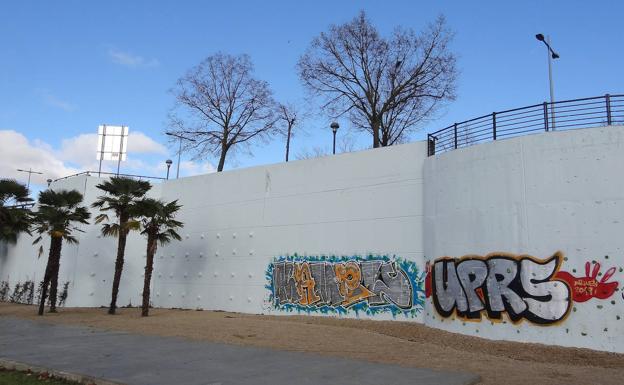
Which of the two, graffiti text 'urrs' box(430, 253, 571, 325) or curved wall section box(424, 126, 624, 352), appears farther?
graffiti text 'urrs' box(430, 253, 571, 325)

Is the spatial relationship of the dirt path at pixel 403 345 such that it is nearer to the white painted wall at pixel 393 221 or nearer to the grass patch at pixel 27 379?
the white painted wall at pixel 393 221

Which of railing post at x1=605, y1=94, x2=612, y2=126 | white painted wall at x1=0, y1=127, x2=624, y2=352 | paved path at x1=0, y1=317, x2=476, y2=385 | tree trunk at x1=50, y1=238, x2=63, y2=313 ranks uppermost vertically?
railing post at x1=605, y1=94, x2=612, y2=126

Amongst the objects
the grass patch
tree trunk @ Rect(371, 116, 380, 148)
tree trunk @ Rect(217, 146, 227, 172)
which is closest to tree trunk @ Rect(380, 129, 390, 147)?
tree trunk @ Rect(371, 116, 380, 148)

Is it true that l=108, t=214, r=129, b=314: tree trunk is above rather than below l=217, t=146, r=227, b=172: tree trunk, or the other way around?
below

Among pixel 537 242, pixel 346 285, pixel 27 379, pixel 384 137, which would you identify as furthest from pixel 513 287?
pixel 384 137

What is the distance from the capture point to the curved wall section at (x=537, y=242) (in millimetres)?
13078

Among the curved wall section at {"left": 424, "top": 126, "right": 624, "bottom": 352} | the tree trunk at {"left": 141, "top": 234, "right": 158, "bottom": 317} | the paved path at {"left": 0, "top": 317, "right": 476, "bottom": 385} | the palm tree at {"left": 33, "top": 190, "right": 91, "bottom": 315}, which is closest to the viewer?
the paved path at {"left": 0, "top": 317, "right": 476, "bottom": 385}

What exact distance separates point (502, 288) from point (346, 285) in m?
6.35

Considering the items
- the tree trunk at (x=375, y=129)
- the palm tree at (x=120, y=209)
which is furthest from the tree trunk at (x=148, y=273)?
the tree trunk at (x=375, y=129)

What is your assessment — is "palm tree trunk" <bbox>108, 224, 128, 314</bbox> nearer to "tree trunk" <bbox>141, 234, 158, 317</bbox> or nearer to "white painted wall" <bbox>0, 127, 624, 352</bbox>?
"tree trunk" <bbox>141, 234, 158, 317</bbox>

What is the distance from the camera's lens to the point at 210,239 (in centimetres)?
2516

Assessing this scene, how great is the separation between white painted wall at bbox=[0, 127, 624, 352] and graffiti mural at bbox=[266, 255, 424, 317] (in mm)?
362

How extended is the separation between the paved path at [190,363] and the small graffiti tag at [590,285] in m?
5.30

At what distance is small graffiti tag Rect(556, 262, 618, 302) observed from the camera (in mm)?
12883
